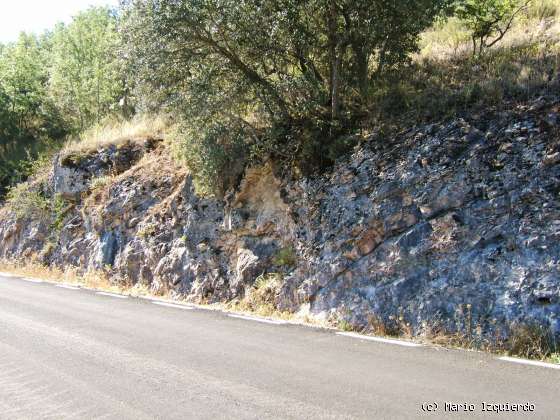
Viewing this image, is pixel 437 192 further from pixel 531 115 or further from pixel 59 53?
pixel 59 53

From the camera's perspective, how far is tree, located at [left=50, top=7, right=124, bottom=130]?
23.5 m

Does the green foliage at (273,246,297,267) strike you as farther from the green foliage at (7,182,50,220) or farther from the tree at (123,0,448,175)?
the green foliage at (7,182,50,220)

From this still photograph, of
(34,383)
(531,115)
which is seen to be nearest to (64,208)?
(34,383)

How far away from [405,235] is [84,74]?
19366 mm

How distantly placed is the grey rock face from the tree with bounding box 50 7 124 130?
40.6 ft

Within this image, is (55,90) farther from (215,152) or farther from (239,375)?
(239,375)

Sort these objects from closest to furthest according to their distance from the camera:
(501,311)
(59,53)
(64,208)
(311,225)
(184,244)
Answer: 1. (501,311)
2. (311,225)
3. (184,244)
4. (64,208)
5. (59,53)

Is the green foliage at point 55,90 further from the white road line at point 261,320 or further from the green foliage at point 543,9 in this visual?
the green foliage at point 543,9

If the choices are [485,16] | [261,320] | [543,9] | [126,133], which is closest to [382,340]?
[261,320]

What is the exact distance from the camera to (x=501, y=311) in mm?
6953

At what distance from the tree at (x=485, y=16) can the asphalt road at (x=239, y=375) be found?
883cm

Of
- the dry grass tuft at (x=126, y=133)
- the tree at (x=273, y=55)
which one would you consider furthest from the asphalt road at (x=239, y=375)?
the dry grass tuft at (x=126, y=133)

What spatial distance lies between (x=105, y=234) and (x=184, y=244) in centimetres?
402

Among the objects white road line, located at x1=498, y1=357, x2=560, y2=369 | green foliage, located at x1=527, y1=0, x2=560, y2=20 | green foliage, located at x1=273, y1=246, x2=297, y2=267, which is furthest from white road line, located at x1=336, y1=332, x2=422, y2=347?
green foliage, located at x1=527, y1=0, x2=560, y2=20
